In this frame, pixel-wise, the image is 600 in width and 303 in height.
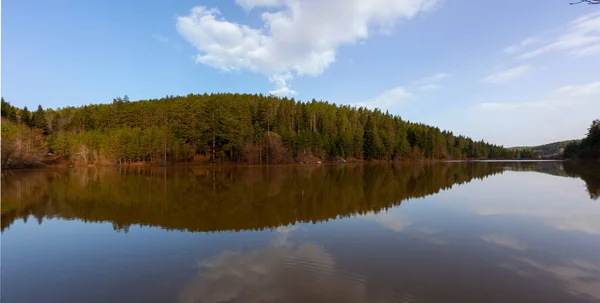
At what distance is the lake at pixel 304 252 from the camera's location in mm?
6309

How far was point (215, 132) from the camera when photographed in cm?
7331

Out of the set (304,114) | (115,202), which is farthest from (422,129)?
(115,202)

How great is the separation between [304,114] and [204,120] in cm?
2965

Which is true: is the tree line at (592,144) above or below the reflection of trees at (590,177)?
above

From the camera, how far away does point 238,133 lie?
72.1 metres

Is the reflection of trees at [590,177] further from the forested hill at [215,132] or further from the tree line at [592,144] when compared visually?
the forested hill at [215,132]

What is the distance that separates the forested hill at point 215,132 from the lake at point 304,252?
51339 millimetres

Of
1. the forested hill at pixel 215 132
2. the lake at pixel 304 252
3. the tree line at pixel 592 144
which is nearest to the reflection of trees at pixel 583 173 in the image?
the lake at pixel 304 252

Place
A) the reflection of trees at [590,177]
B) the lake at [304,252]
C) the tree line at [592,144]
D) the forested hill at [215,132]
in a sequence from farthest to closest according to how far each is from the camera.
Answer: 1. the tree line at [592,144]
2. the forested hill at [215,132]
3. the reflection of trees at [590,177]
4. the lake at [304,252]

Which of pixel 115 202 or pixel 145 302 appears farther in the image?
pixel 115 202

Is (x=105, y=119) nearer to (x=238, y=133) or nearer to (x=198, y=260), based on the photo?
(x=238, y=133)

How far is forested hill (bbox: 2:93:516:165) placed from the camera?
222 ft

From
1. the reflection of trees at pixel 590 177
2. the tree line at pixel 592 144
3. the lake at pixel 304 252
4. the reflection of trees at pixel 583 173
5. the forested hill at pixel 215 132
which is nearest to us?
the lake at pixel 304 252

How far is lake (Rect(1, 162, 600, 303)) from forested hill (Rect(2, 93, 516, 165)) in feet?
168
